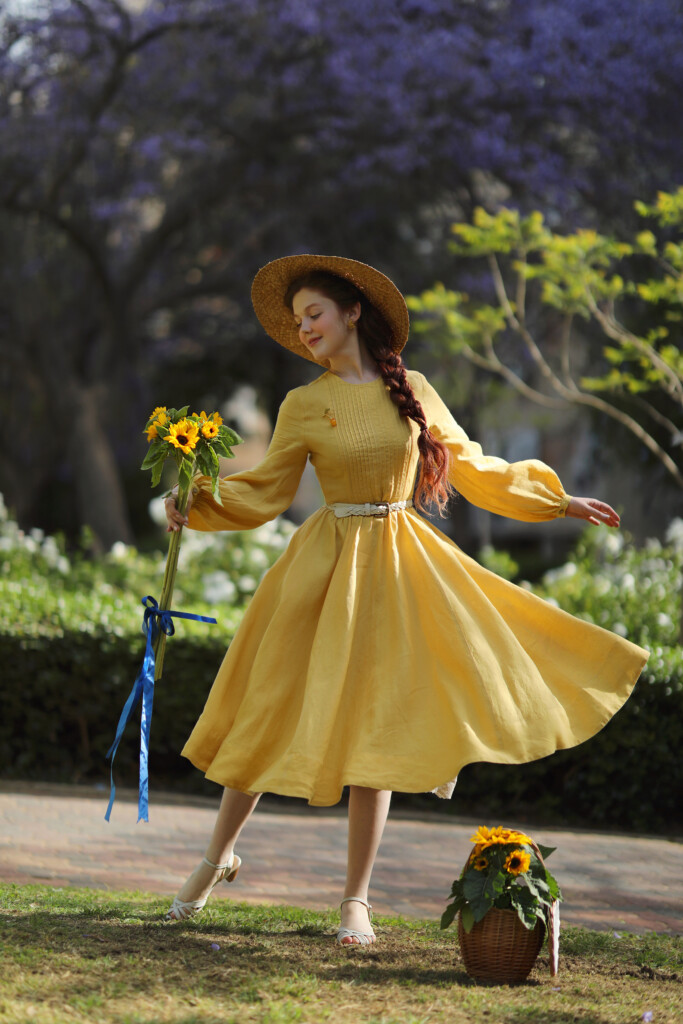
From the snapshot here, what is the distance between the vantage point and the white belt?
3.37 meters

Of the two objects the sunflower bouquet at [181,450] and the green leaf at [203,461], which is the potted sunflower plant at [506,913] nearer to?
the sunflower bouquet at [181,450]

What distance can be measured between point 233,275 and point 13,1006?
12082 millimetres

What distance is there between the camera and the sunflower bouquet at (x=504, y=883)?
9.50ft

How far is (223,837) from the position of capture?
332 cm

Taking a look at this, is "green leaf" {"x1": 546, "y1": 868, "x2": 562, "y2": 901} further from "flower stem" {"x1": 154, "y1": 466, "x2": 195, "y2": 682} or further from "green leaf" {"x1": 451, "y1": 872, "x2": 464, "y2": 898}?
"flower stem" {"x1": 154, "y1": 466, "x2": 195, "y2": 682}

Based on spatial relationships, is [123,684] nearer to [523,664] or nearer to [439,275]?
[523,664]

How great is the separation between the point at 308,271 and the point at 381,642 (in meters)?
1.21

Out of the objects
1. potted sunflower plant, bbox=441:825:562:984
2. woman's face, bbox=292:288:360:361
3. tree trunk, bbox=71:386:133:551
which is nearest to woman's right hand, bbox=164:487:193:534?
woman's face, bbox=292:288:360:361

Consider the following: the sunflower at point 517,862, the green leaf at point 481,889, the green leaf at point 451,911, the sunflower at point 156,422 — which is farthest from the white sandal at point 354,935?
the sunflower at point 156,422

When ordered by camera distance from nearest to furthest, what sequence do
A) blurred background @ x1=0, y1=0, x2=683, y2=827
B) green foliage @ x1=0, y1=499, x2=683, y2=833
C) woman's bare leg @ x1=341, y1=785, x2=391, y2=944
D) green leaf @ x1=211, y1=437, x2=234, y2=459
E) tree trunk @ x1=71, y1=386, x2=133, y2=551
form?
woman's bare leg @ x1=341, y1=785, x2=391, y2=944
green leaf @ x1=211, y1=437, x2=234, y2=459
green foliage @ x1=0, y1=499, x2=683, y2=833
blurred background @ x1=0, y1=0, x2=683, y2=827
tree trunk @ x1=71, y1=386, x2=133, y2=551

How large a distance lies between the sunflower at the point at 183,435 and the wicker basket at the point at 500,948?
5.05 ft

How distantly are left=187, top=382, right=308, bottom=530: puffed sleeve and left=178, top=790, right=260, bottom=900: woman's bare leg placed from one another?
2.69 ft

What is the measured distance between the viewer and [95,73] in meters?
12.1

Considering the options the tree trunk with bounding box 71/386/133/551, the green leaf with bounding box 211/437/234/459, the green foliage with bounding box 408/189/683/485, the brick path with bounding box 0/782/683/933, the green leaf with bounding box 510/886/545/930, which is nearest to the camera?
the green leaf with bounding box 510/886/545/930
